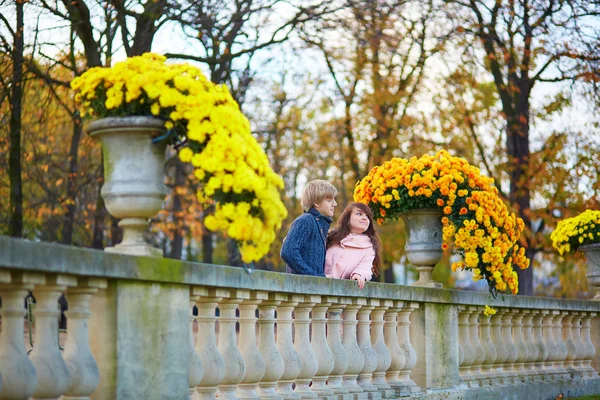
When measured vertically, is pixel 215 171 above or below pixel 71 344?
above

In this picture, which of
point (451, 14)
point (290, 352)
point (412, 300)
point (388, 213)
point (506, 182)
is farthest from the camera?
point (506, 182)

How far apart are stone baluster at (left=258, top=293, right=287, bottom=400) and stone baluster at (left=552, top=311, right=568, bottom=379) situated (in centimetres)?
524

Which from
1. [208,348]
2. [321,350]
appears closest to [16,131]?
[321,350]

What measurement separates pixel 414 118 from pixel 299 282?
742 inches

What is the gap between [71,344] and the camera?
4184 millimetres

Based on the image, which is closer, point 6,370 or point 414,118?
point 6,370

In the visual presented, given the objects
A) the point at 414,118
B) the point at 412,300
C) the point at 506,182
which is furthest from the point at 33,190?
the point at 412,300

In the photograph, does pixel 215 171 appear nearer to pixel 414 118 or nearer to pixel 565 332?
pixel 565 332

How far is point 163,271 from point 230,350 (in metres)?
0.82

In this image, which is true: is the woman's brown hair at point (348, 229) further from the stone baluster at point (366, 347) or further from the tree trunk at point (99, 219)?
the tree trunk at point (99, 219)

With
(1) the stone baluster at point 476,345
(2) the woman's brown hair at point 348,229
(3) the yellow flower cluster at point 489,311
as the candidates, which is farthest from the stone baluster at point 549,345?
(2) the woman's brown hair at point 348,229

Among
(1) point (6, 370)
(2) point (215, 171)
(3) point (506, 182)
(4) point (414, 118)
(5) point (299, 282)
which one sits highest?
(4) point (414, 118)

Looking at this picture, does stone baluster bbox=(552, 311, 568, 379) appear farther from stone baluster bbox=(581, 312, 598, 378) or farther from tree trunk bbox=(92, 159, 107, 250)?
tree trunk bbox=(92, 159, 107, 250)

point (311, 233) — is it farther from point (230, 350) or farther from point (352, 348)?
point (230, 350)
